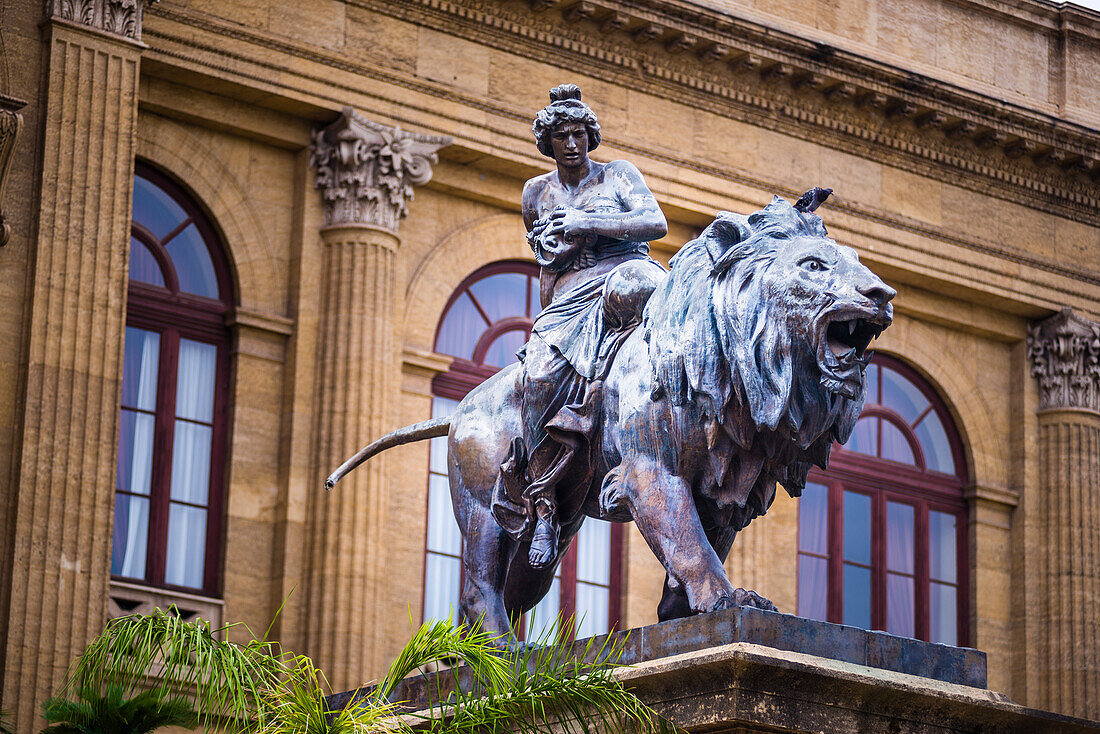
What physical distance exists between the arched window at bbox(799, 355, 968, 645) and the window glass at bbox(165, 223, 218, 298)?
7.85m

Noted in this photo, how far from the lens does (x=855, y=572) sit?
2725 cm

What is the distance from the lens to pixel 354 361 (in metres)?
22.8

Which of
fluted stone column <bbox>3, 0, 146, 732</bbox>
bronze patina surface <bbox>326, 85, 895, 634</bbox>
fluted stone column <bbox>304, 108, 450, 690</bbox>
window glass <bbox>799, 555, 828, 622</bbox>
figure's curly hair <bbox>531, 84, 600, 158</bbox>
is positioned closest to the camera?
bronze patina surface <bbox>326, 85, 895, 634</bbox>

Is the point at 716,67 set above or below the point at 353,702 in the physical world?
above

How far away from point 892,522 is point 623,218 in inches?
685

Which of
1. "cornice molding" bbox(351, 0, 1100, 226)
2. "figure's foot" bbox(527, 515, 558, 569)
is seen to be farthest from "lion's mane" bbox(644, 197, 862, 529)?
"cornice molding" bbox(351, 0, 1100, 226)

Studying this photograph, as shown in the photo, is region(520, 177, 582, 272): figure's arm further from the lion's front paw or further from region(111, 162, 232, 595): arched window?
region(111, 162, 232, 595): arched window

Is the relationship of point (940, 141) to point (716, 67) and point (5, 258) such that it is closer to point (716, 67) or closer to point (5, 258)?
point (716, 67)

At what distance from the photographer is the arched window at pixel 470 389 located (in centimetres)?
2383

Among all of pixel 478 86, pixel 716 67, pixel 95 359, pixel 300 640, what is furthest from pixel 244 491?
pixel 716 67

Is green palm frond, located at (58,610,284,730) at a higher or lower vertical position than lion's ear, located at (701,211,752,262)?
lower

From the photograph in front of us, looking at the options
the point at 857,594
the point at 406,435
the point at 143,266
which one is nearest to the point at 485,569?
the point at 406,435

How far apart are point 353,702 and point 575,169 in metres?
3.03

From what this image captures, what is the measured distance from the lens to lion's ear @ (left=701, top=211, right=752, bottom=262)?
32.6ft
